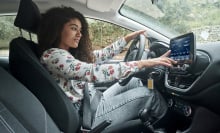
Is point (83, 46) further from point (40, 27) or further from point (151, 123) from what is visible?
point (151, 123)

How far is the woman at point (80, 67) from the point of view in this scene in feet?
5.13

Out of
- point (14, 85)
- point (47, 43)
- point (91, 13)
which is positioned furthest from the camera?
point (91, 13)

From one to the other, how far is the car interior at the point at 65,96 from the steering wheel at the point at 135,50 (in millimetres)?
199

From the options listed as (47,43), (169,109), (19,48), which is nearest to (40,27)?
(47,43)

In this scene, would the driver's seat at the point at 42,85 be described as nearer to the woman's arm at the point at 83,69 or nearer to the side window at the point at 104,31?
the woman's arm at the point at 83,69

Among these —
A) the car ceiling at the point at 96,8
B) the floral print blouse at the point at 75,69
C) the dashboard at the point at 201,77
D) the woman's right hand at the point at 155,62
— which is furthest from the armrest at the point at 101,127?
the car ceiling at the point at 96,8

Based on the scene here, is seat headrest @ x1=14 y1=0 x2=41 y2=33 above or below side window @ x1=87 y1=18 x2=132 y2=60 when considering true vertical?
above

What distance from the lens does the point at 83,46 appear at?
1910mm

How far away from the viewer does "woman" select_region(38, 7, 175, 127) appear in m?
1.56

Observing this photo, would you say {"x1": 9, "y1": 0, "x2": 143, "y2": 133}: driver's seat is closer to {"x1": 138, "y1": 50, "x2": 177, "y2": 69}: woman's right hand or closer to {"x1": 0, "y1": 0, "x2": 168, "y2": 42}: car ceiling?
{"x1": 138, "y1": 50, "x2": 177, "y2": 69}: woman's right hand

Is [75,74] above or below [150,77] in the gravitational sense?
above

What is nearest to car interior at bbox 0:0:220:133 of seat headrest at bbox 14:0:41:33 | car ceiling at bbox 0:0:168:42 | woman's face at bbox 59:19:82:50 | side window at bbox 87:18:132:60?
seat headrest at bbox 14:0:41:33

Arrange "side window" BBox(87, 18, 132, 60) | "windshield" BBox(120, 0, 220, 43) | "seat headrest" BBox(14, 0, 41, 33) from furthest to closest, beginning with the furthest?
"side window" BBox(87, 18, 132, 60)
"windshield" BBox(120, 0, 220, 43)
"seat headrest" BBox(14, 0, 41, 33)

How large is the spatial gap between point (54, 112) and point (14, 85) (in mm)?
258
